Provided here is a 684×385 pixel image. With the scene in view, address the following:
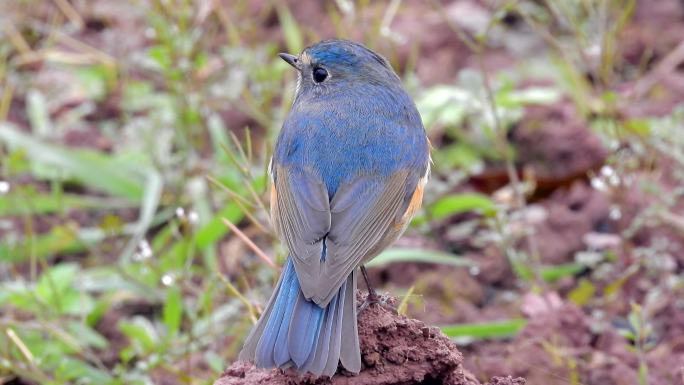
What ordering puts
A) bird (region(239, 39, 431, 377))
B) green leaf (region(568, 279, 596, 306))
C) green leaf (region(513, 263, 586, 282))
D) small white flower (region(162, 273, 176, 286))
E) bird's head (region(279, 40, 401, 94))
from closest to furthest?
bird (region(239, 39, 431, 377)) → bird's head (region(279, 40, 401, 94)) → small white flower (region(162, 273, 176, 286)) → green leaf (region(568, 279, 596, 306)) → green leaf (region(513, 263, 586, 282))

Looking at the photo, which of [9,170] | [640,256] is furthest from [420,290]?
[9,170]

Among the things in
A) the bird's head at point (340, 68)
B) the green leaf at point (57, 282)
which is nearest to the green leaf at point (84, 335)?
the green leaf at point (57, 282)

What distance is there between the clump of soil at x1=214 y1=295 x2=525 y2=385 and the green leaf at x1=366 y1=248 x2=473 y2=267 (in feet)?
6.58

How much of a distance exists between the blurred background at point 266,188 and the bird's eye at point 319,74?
0.45 meters

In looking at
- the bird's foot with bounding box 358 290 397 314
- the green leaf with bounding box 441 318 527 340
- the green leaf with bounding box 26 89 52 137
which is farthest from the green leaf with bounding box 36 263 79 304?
the bird's foot with bounding box 358 290 397 314

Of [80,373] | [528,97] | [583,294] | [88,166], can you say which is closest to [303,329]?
[80,373]

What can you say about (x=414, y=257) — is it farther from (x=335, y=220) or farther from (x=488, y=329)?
(x=335, y=220)

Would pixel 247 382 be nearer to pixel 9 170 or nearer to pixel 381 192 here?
pixel 381 192

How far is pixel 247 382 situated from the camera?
11.4 feet

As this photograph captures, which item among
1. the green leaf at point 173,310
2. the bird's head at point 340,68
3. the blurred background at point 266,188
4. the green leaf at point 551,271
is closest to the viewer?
the bird's head at point 340,68

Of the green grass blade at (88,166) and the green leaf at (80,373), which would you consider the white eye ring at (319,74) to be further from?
the green grass blade at (88,166)

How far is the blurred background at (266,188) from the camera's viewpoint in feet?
16.2

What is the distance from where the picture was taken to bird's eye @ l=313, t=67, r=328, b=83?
183 inches

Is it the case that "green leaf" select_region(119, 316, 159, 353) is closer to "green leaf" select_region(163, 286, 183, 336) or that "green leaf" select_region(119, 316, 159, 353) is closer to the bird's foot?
"green leaf" select_region(163, 286, 183, 336)
